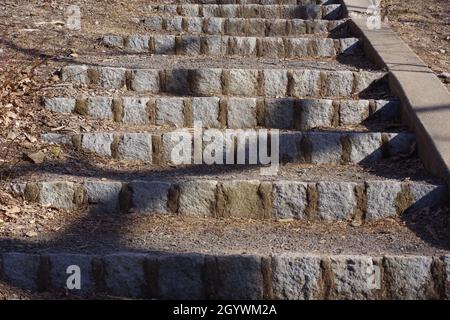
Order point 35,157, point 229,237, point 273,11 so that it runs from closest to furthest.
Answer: point 229,237
point 35,157
point 273,11

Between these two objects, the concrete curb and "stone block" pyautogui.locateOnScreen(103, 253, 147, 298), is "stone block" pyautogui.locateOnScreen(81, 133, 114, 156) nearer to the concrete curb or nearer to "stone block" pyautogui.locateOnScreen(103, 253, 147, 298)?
"stone block" pyautogui.locateOnScreen(103, 253, 147, 298)

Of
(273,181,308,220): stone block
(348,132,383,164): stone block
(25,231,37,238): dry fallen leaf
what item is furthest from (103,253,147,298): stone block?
(348,132,383,164): stone block

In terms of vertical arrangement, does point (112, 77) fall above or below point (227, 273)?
above

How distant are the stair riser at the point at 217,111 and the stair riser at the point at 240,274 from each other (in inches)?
71.4

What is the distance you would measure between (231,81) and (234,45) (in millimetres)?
1049

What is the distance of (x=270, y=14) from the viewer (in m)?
8.00

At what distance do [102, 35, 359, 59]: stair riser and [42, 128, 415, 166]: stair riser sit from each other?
6.17ft

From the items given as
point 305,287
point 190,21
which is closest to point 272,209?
point 305,287

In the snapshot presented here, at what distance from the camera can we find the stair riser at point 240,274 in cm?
376

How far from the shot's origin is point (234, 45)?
272 inches

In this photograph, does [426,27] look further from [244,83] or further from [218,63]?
[244,83]

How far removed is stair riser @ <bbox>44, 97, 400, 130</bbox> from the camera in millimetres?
5480

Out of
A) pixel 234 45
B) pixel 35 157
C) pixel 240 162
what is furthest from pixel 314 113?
pixel 35 157
